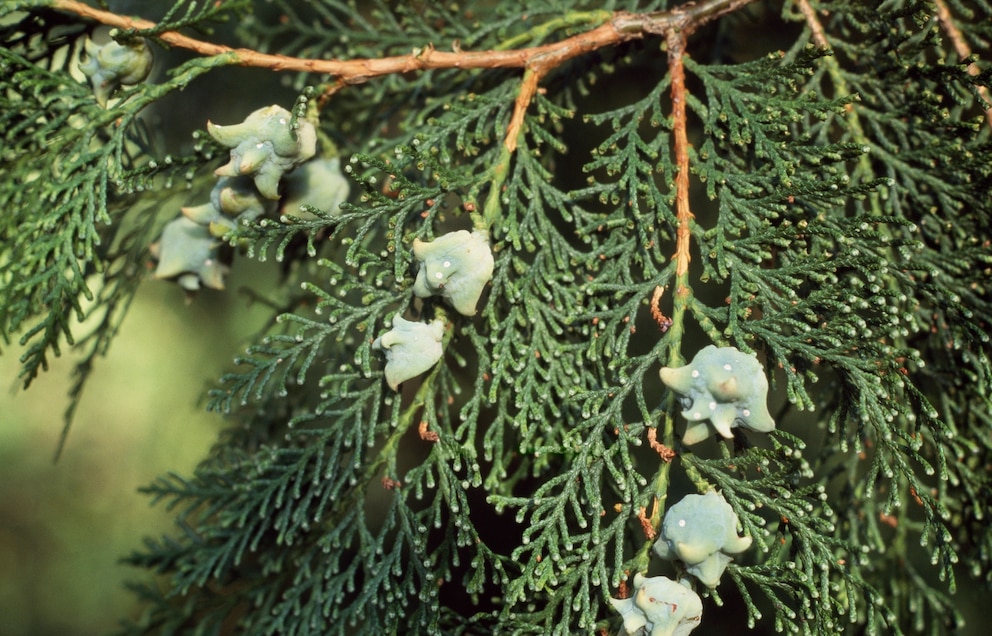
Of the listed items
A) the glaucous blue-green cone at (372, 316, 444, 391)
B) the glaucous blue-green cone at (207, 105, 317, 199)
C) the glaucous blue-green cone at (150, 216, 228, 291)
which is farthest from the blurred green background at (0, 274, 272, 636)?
the glaucous blue-green cone at (372, 316, 444, 391)

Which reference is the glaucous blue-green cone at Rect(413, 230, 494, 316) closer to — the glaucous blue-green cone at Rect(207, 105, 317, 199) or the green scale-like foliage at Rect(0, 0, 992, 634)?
the green scale-like foliage at Rect(0, 0, 992, 634)

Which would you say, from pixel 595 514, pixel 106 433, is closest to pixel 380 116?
pixel 595 514

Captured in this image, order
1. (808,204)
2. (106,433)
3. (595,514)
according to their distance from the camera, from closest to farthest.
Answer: (595,514) → (808,204) → (106,433)

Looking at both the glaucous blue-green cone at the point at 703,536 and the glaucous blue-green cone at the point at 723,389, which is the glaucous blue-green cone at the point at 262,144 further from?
the glaucous blue-green cone at the point at 703,536

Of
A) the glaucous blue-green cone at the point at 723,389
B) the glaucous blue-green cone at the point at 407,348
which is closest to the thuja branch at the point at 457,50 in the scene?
the glaucous blue-green cone at the point at 407,348

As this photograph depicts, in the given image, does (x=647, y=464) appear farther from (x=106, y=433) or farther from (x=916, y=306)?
(x=106, y=433)

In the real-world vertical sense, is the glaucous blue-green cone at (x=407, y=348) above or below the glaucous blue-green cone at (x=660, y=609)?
above

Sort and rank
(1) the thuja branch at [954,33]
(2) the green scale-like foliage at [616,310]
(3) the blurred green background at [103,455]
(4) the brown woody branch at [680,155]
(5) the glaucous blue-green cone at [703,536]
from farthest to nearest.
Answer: (3) the blurred green background at [103,455] → (1) the thuja branch at [954,33] → (4) the brown woody branch at [680,155] → (2) the green scale-like foliage at [616,310] → (5) the glaucous blue-green cone at [703,536]
